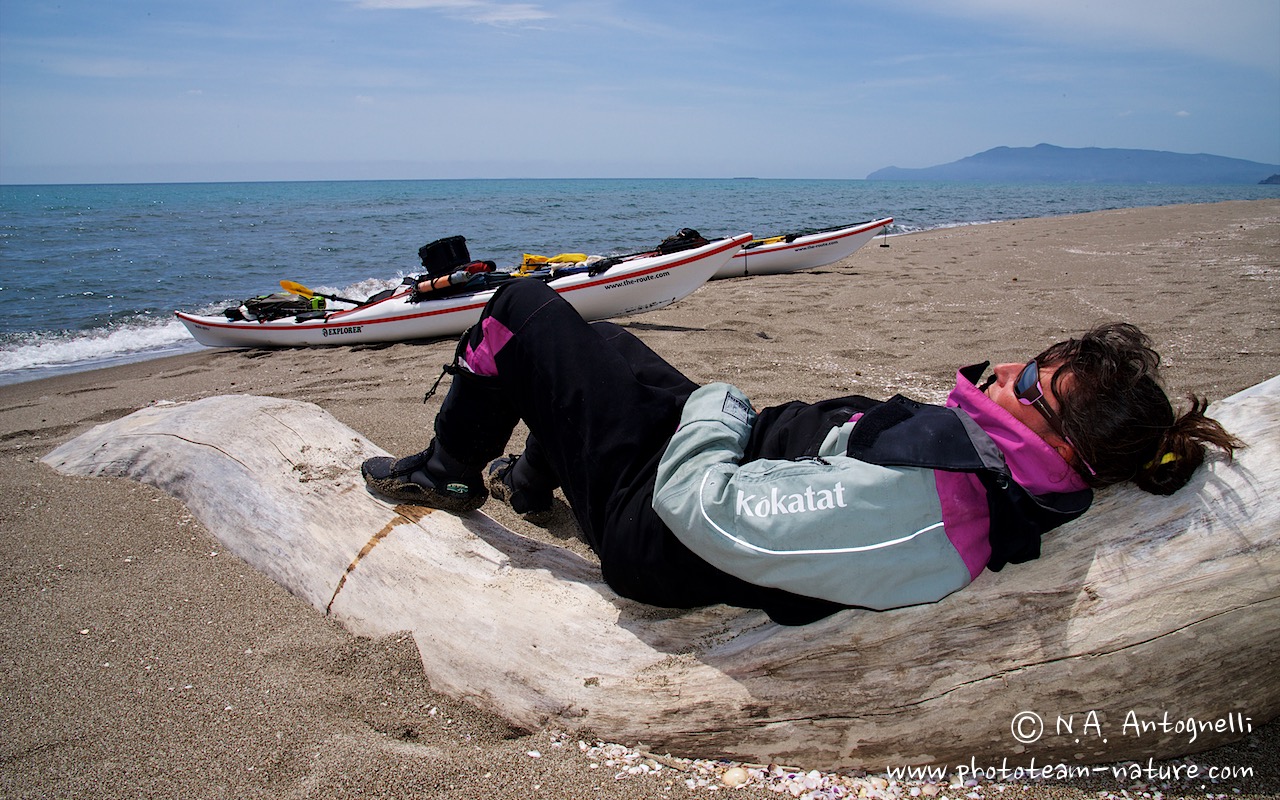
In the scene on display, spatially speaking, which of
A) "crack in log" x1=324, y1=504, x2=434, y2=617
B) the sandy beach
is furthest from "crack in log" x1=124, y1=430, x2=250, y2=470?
"crack in log" x1=324, y1=504, x2=434, y2=617

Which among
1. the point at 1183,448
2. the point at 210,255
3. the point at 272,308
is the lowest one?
the point at 272,308

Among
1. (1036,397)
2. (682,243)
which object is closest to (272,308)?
(682,243)

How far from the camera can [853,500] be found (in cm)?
156

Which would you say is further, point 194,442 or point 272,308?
point 272,308

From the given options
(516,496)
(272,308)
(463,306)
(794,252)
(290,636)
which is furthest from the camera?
(794,252)

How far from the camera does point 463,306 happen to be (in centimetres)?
761

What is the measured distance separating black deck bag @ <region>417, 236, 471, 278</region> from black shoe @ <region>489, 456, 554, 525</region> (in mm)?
4926

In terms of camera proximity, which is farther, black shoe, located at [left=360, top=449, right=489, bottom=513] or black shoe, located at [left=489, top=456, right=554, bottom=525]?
black shoe, located at [left=489, top=456, right=554, bottom=525]

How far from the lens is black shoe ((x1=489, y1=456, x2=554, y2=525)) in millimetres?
3061

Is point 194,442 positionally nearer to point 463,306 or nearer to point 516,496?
point 516,496

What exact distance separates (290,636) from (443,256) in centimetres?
593

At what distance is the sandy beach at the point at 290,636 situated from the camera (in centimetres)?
177

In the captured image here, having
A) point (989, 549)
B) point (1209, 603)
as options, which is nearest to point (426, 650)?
point (989, 549)

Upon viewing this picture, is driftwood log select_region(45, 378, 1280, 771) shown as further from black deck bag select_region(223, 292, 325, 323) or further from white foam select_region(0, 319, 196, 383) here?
white foam select_region(0, 319, 196, 383)
